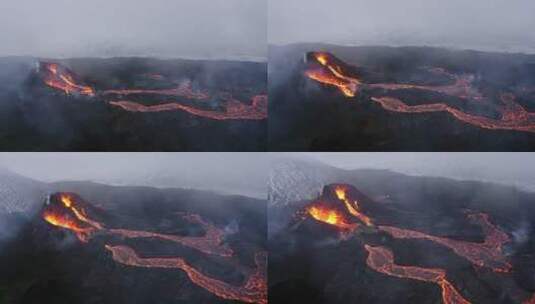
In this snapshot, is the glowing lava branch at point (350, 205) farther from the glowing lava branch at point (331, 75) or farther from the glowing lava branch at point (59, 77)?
the glowing lava branch at point (59, 77)

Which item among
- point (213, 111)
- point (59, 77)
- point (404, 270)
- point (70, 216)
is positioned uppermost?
point (59, 77)

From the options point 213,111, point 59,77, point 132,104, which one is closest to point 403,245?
point 213,111

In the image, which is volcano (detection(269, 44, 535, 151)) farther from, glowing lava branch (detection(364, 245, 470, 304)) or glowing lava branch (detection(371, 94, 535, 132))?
glowing lava branch (detection(364, 245, 470, 304))

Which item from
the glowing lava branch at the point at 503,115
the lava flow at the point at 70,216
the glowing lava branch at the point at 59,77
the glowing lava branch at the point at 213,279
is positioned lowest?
the glowing lava branch at the point at 213,279

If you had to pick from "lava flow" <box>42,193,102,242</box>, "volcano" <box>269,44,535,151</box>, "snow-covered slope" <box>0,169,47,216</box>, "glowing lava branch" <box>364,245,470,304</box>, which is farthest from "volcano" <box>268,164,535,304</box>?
"snow-covered slope" <box>0,169,47,216</box>

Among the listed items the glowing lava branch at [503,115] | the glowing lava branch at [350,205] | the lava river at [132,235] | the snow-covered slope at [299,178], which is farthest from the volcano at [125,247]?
the glowing lava branch at [503,115]

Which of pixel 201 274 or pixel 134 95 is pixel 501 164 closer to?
pixel 201 274

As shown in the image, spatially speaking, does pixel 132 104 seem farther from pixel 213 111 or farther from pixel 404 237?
pixel 404 237
